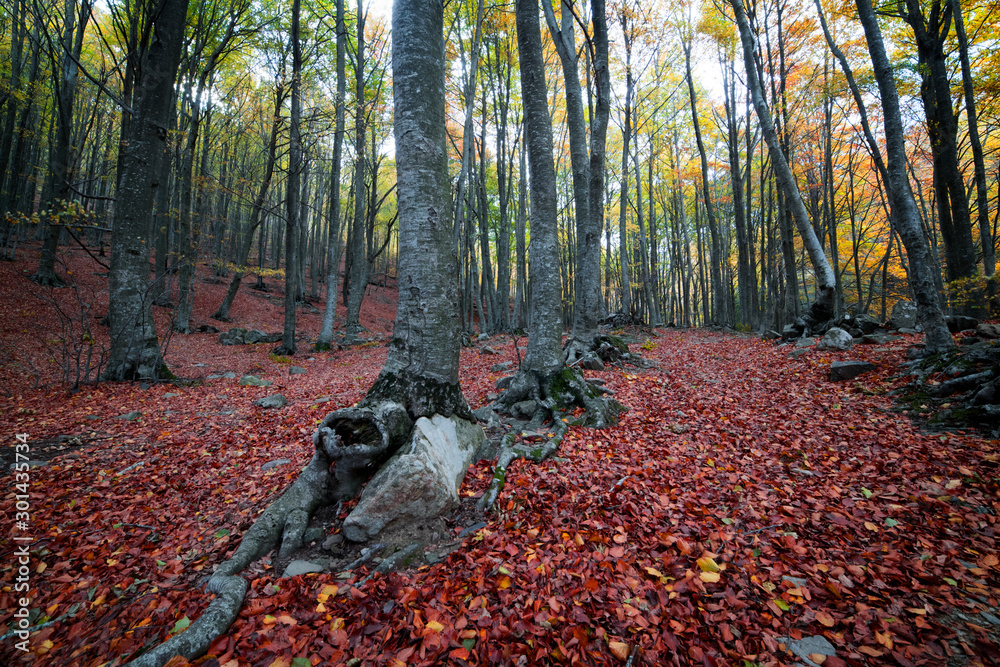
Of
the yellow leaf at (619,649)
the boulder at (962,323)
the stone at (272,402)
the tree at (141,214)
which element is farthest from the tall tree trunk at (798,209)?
the tree at (141,214)

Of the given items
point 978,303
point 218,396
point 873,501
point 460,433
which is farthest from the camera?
point 978,303

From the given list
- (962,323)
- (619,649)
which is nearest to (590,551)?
(619,649)

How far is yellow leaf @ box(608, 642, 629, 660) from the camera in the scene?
6.07 ft

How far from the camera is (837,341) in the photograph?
26.1ft

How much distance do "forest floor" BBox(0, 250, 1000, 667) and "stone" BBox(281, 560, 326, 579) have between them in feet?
0.32

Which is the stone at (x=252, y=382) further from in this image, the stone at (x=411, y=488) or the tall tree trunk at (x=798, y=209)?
the tall tree trunk at (x=798, y=209)

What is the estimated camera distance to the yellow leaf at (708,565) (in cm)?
237

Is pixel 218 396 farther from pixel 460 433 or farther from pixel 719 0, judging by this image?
pixel 719 0

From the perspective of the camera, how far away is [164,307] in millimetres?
14195

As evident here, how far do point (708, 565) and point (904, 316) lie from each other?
10.8 meters

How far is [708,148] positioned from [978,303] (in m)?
14.9

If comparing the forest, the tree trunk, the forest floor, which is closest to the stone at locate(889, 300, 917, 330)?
the forest

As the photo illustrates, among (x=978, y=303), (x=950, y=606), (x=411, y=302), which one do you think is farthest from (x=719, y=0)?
(x=950, y=606)

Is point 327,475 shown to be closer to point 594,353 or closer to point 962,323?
point 594,353
